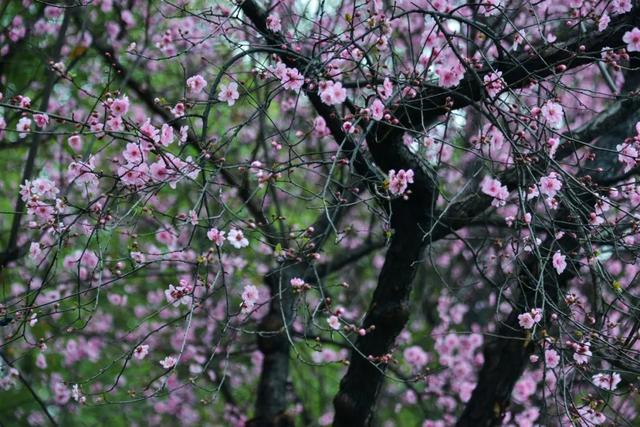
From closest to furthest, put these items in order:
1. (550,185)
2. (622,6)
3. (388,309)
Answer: (550,185)
(622,6)
(388,309)

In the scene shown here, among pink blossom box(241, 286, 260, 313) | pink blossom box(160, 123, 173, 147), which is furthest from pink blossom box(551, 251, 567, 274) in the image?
pink blossom box(160, 123, 173, 147)

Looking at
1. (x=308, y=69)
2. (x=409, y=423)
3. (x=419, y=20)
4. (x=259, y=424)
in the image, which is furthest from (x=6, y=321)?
(x=409, y=423)

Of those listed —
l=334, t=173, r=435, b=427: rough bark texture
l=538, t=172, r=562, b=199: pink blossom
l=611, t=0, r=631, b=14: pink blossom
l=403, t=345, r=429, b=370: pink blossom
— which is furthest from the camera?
l=403, t=345, r=429, b=370: pink blossom

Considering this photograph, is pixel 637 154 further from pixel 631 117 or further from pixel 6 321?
pixel 6 321

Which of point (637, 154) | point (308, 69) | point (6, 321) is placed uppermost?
point (637, 154)

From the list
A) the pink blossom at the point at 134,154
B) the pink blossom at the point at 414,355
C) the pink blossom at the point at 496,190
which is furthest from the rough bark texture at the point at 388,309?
the pink blossom at the point at 414,355

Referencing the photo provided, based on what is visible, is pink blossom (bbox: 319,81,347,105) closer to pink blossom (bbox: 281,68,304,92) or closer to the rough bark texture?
pink blossom (bbox: 281,68,304,92)

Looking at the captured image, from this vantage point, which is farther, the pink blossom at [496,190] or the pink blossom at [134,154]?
the pink blossom at [496,190]

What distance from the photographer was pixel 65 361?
25.3ft

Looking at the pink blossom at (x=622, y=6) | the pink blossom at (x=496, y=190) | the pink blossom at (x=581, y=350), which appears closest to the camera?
the pink blossom at (x=581, y=350)

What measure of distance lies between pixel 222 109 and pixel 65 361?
9.13ft

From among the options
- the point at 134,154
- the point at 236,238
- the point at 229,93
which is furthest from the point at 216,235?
the point at 229,93

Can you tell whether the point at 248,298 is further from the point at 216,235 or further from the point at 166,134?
the point at 166,134

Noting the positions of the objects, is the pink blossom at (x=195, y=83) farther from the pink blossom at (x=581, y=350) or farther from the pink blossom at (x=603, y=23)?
the pink blossom at (x=581, y=350)
